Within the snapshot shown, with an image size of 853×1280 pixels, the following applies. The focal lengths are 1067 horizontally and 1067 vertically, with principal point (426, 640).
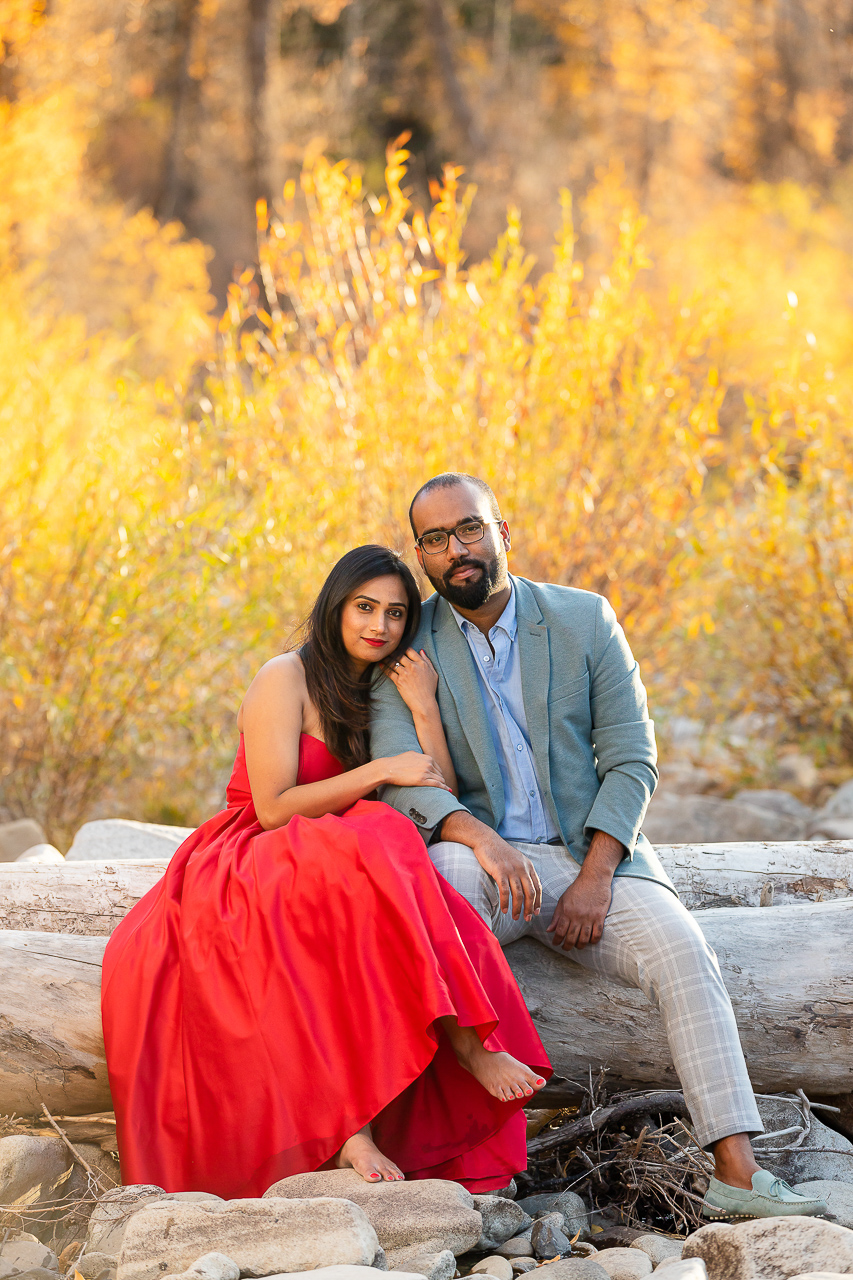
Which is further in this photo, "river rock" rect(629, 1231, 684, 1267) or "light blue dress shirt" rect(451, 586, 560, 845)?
"light blue dress shirt" rect(451, 586, 560, 845)

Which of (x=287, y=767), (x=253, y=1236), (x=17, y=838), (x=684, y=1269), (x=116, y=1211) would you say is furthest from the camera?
(x=17, y=838)

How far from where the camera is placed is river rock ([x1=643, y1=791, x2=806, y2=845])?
5.35m

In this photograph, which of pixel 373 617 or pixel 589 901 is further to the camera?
pixel 373 617

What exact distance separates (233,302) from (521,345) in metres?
1.35

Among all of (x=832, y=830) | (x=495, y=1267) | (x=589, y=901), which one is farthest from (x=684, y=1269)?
(x=832, y=830)

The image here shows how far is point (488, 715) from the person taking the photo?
Answer: 313 centimetres

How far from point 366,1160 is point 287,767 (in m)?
1.02

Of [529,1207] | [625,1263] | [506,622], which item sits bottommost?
[529,1207]

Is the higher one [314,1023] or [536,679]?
[536,679]

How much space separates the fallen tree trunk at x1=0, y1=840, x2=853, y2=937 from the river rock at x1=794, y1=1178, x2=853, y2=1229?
81cm

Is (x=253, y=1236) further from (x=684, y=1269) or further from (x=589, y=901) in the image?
(x=589, y=901)

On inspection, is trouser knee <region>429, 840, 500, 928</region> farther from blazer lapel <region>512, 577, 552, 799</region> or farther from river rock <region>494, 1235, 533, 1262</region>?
river rock <region>494, 1235, 533, 1262</region>

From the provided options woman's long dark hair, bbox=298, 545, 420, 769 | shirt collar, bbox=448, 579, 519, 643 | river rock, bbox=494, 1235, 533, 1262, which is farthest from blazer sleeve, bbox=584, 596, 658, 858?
river rock, bbox=494, 1235, 533, 1262

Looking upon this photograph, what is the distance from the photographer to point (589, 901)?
8.96ft
